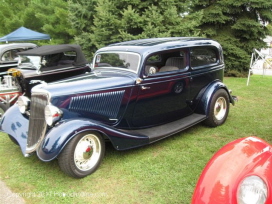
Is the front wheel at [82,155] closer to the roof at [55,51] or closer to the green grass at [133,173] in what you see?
the green grass at [133,173]

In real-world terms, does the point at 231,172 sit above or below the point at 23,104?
above

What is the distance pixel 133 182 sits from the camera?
324cm

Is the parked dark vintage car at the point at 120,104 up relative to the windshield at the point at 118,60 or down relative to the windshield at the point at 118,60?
down

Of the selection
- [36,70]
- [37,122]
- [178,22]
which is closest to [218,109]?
[37,122]

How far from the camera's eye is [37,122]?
3.54m

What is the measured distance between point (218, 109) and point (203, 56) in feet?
3.76

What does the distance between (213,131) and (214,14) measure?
23.5 ft

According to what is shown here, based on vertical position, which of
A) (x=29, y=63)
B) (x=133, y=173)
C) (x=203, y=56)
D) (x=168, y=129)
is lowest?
(x=133, y=173)

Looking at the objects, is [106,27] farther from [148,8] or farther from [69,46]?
[69,46]

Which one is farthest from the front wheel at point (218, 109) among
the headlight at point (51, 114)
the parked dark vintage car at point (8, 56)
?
the parked dark vintage car at point (8, 56)

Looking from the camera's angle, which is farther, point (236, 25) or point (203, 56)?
point (236, 25)

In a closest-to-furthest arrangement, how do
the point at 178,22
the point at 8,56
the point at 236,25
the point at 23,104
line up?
the point at 23,104 < the point at 8,56 < the point at 178,22 < the point at 236,25

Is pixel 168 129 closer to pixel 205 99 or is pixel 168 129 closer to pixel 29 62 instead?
pixel 205 99

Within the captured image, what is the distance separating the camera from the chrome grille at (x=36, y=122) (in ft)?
11.2
